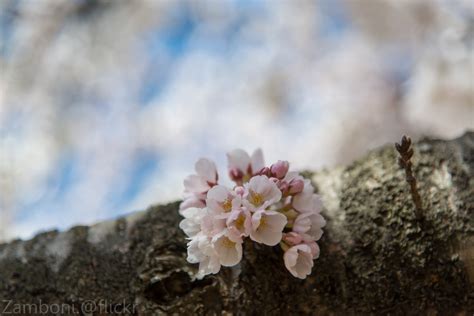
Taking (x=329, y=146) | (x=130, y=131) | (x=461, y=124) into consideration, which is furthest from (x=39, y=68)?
(x=461, y=124)

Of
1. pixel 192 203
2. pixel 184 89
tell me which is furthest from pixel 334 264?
pixel 184 89

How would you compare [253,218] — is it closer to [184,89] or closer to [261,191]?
[261,191]

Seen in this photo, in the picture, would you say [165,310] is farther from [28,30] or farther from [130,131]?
[28,30]

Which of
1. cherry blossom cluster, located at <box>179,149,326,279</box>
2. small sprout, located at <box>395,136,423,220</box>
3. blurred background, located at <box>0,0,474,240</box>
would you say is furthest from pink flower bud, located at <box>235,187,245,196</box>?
blurred background, located at <box>0,0,474,240</box>

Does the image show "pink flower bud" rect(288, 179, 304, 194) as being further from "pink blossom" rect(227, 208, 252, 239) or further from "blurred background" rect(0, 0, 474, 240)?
"blurred background" rect(0, 0, 474, 240)

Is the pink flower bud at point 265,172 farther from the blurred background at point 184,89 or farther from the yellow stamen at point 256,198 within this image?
the blurred background at point 184,89

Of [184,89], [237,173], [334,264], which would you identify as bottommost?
[334,264]
